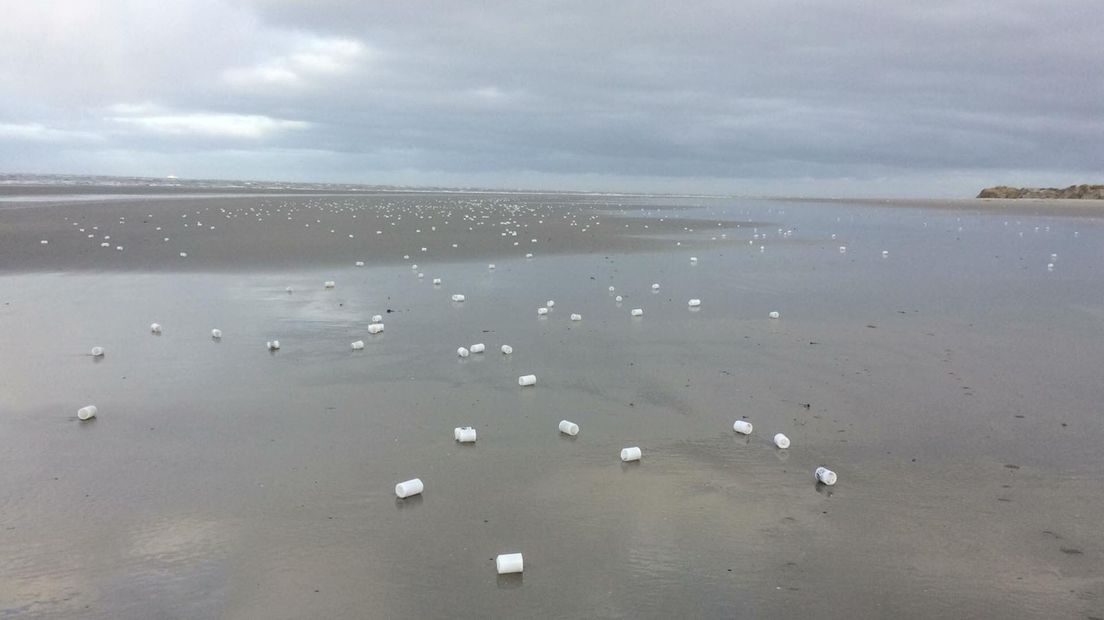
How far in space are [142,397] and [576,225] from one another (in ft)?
87.2

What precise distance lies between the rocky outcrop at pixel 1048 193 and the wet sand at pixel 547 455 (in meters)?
83.9

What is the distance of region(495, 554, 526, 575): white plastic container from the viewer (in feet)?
15.2

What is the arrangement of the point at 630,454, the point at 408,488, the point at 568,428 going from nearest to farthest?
1. the point at 408,488
2. the point at 630,454
3. the point at 568,428

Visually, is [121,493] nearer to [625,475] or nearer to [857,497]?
[625,475]

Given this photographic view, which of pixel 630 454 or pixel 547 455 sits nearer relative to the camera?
pixel 630 454

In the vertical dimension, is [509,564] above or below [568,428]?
below

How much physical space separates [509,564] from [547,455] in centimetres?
191

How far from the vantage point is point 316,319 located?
11805 millimetres

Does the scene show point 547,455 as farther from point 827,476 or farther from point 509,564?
point 827,476

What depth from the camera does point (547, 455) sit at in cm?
650

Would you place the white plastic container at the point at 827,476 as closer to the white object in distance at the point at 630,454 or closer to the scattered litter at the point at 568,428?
the white object in distance at the point at 630,454

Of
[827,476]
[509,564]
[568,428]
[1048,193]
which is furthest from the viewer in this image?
[1048,193]

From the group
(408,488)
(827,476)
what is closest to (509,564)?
(408,488)

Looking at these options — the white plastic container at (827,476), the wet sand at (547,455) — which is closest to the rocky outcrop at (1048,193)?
the wet sand at (547,455)
